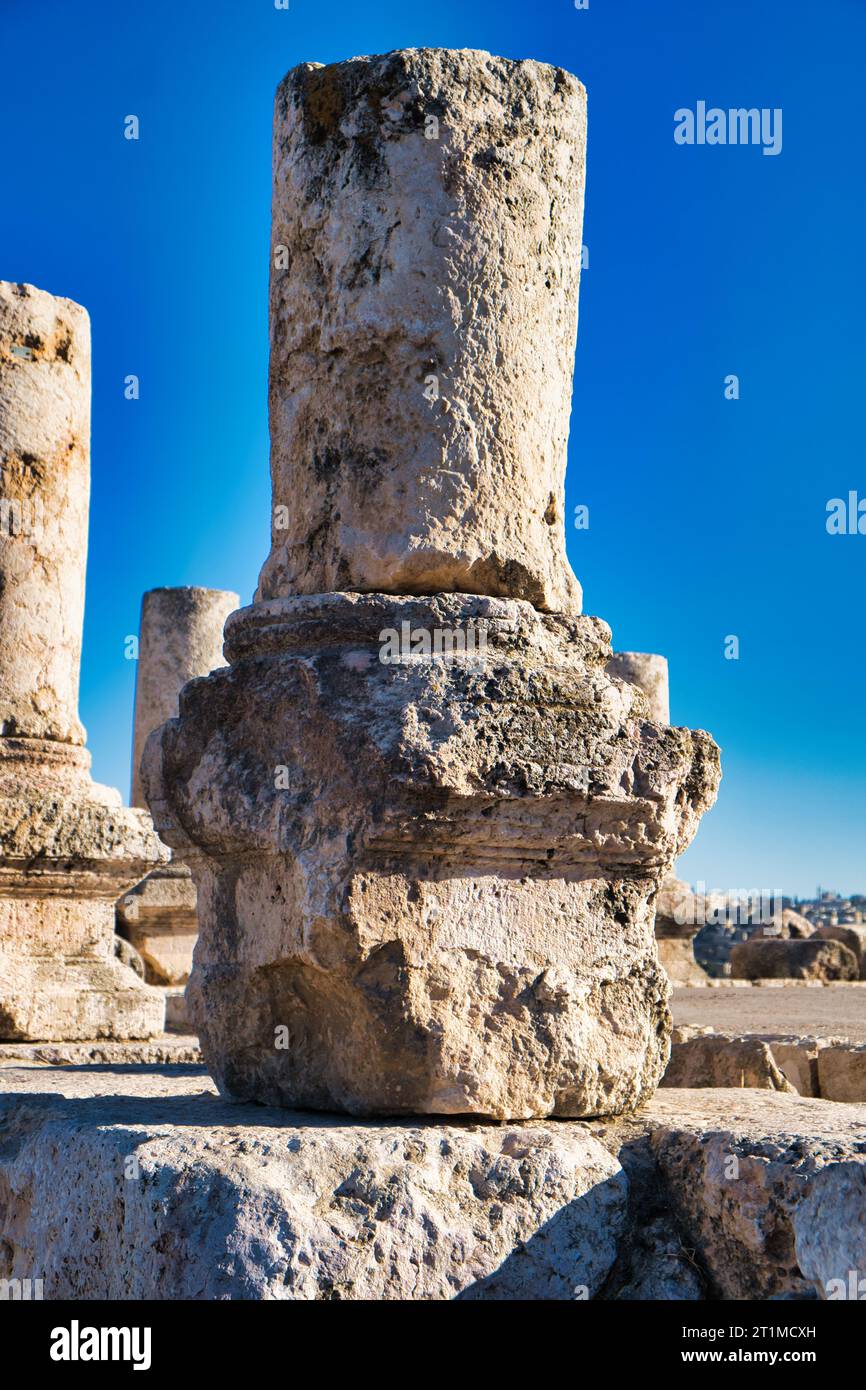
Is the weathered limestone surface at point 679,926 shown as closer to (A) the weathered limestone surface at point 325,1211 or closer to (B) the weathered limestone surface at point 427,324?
(B) the weathered limestone surface at point 427,324

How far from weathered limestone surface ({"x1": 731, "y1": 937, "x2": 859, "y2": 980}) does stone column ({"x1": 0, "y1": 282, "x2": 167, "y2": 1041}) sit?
9914mm

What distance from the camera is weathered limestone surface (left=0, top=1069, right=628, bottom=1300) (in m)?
2.84

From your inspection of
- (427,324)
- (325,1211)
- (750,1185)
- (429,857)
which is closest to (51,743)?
(427,324)

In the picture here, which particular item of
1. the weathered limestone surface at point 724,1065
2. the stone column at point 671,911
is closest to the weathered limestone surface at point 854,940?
the stone column at point 671,911

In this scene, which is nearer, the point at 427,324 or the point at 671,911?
the point at 427,324

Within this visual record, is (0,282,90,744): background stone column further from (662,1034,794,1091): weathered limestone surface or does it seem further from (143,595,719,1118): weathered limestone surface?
(143,595,719,1118): weathered limestone surface

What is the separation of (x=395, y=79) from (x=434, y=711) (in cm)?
162

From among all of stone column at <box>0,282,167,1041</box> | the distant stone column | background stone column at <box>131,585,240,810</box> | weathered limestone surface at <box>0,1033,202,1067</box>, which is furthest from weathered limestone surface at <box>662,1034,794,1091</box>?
the distant stone column

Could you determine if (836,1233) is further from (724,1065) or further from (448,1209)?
(724,1065)

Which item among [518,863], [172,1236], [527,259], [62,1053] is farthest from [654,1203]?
[62,1053]

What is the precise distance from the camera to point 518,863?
3449mm

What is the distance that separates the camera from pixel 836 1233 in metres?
2.69

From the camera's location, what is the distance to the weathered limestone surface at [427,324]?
3734mm

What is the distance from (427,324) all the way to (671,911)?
11.5 m
